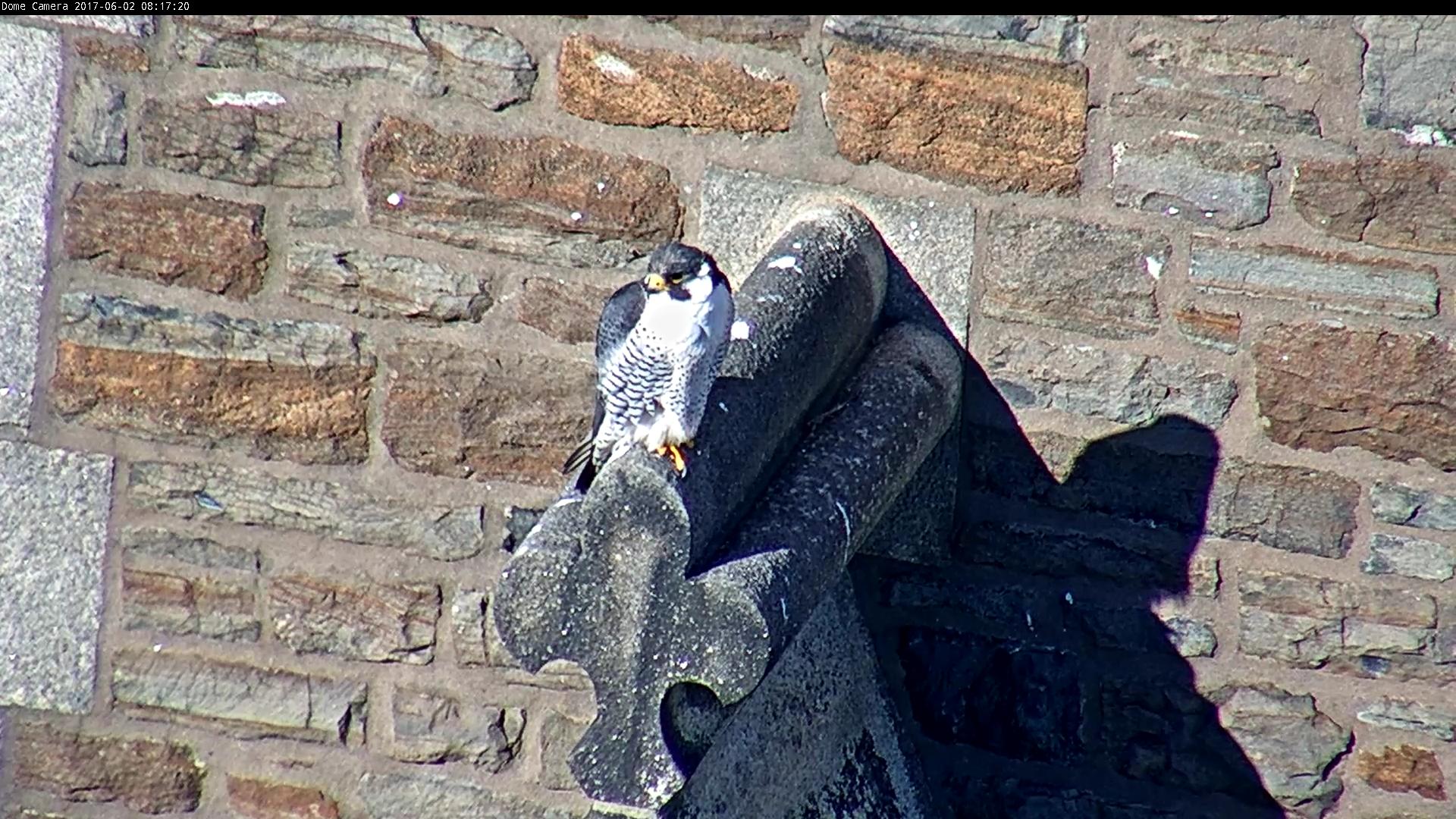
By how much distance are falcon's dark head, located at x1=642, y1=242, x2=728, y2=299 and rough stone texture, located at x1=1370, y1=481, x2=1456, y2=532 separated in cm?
133

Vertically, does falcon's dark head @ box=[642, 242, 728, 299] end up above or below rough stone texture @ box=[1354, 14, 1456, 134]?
below

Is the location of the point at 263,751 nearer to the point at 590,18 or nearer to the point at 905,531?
the point at 905,531

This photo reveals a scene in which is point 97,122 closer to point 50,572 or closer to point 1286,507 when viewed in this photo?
point 50,572

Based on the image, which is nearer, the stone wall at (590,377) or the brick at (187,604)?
the stone wall at (590,377)

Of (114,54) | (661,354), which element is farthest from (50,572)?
(661,354)

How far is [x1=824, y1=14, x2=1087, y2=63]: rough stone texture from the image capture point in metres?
2.92

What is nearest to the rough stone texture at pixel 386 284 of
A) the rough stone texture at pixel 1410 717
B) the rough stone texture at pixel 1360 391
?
the rough stone texture at pixel 1360 391

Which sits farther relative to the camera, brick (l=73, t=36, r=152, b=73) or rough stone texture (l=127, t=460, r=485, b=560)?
rough stone texture (l=127, t=460, r=485, b=560)

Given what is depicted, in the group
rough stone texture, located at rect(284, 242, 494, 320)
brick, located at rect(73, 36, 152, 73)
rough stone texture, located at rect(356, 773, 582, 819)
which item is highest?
brick, located at rect(73, 36, 152, 73)

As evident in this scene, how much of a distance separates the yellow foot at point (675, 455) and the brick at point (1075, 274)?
3.18 feet

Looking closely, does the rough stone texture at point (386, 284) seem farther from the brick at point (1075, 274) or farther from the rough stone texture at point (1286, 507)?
the rough stone texture at point (1286, 507)

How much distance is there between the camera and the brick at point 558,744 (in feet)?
10.5

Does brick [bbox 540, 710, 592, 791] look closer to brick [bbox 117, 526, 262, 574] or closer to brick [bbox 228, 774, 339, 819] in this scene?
brick [bbox 228, 774, 339, 819]

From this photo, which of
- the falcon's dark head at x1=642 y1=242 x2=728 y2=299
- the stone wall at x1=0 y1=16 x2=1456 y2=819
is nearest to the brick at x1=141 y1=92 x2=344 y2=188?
the stone wall at x1=0 y1=16 x2=1456 y2=819
